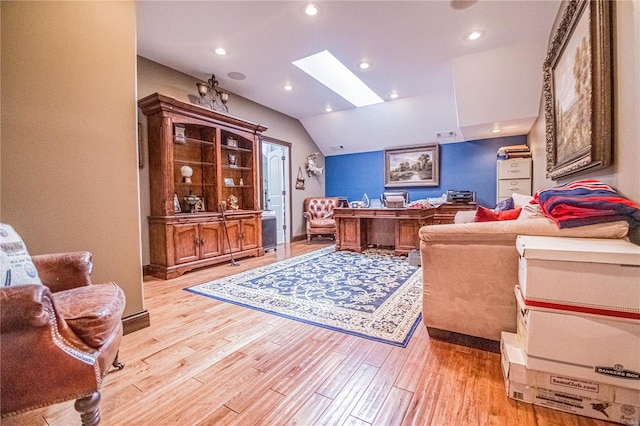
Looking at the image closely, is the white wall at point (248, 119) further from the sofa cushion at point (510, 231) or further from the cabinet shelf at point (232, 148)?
the sofa cushion at point (510, 231)

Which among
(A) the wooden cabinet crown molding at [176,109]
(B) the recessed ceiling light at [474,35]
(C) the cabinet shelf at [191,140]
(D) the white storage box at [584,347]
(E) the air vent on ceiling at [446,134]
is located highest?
(B) the recessed ceiling light at [474,35]

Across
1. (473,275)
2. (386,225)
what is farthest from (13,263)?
(386,225)

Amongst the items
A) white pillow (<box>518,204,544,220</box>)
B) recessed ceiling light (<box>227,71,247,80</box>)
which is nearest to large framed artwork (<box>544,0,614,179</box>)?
white pillow (<box>518,204,544,220</box>)

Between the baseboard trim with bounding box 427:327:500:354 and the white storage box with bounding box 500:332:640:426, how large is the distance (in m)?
0.44

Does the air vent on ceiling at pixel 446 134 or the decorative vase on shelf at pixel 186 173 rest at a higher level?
the air vent on ceiling at pixel 446 134

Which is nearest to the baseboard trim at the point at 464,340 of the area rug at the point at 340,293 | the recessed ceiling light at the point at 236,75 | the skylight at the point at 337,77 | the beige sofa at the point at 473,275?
the beige sofa at the point at 473,275

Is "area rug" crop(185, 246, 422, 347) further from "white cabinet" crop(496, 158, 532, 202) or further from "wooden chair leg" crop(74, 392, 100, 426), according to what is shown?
"white cabinet" crop(496, 158, 532, 202)

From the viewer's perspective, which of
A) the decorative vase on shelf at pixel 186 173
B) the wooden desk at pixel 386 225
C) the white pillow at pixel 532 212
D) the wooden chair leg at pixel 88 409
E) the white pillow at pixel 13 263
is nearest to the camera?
the wooden chair leg at pixel 88 409

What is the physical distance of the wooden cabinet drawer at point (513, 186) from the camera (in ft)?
15.5

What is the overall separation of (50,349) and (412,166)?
6.58m

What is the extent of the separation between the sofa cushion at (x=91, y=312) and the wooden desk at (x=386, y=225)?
12.7ft

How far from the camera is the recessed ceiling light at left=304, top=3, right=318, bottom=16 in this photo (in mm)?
2641

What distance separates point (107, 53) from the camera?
6.33 ft

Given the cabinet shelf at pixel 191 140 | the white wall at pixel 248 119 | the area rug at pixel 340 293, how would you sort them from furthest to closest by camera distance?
the cabinet shelf at pixel 191 140 < the white wall at pixel 248 119 < the area rug at pixel 340 293
